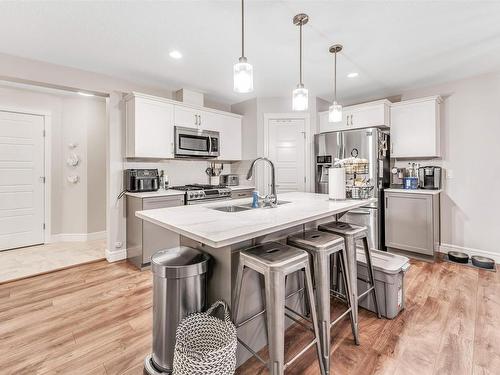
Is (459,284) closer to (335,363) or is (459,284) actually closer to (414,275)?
(414,275)

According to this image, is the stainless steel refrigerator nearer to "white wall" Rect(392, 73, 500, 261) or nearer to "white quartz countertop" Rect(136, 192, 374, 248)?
"white wall" Rect(392, 73, 500, 261)

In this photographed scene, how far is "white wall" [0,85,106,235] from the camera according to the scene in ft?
13.9

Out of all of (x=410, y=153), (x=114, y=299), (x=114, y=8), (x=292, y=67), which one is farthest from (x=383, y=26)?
(x=114, y=299)

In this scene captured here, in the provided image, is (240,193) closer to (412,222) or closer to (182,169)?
(182,169)

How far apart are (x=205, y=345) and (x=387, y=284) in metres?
1.50

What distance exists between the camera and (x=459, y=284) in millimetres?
2688

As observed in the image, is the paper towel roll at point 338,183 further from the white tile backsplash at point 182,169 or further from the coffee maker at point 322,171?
the white tile backsplash at point 182,169

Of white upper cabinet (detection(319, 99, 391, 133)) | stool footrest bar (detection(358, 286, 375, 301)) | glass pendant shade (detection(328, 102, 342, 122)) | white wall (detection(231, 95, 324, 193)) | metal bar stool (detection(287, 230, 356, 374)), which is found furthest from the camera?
white wall (detection(231, 95, 324, 193))

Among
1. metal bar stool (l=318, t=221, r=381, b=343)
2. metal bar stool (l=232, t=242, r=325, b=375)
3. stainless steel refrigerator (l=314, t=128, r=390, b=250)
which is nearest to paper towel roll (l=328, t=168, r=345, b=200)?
metal bar stool (l=318, t=221, r=381, b=343)

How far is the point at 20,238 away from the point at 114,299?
9.22ft

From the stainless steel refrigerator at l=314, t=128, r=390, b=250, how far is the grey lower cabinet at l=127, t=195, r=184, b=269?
2419 millimetres

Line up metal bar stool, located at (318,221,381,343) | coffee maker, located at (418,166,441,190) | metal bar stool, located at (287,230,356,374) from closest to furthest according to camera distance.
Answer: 1. metal bar stool, located at (287,230,356,374)
2. metal bar stool, located at (318,221,381,343)
3. coffee maker, located at (418,166,441,190)

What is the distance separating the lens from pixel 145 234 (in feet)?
10.2

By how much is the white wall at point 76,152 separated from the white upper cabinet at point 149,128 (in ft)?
5.02
